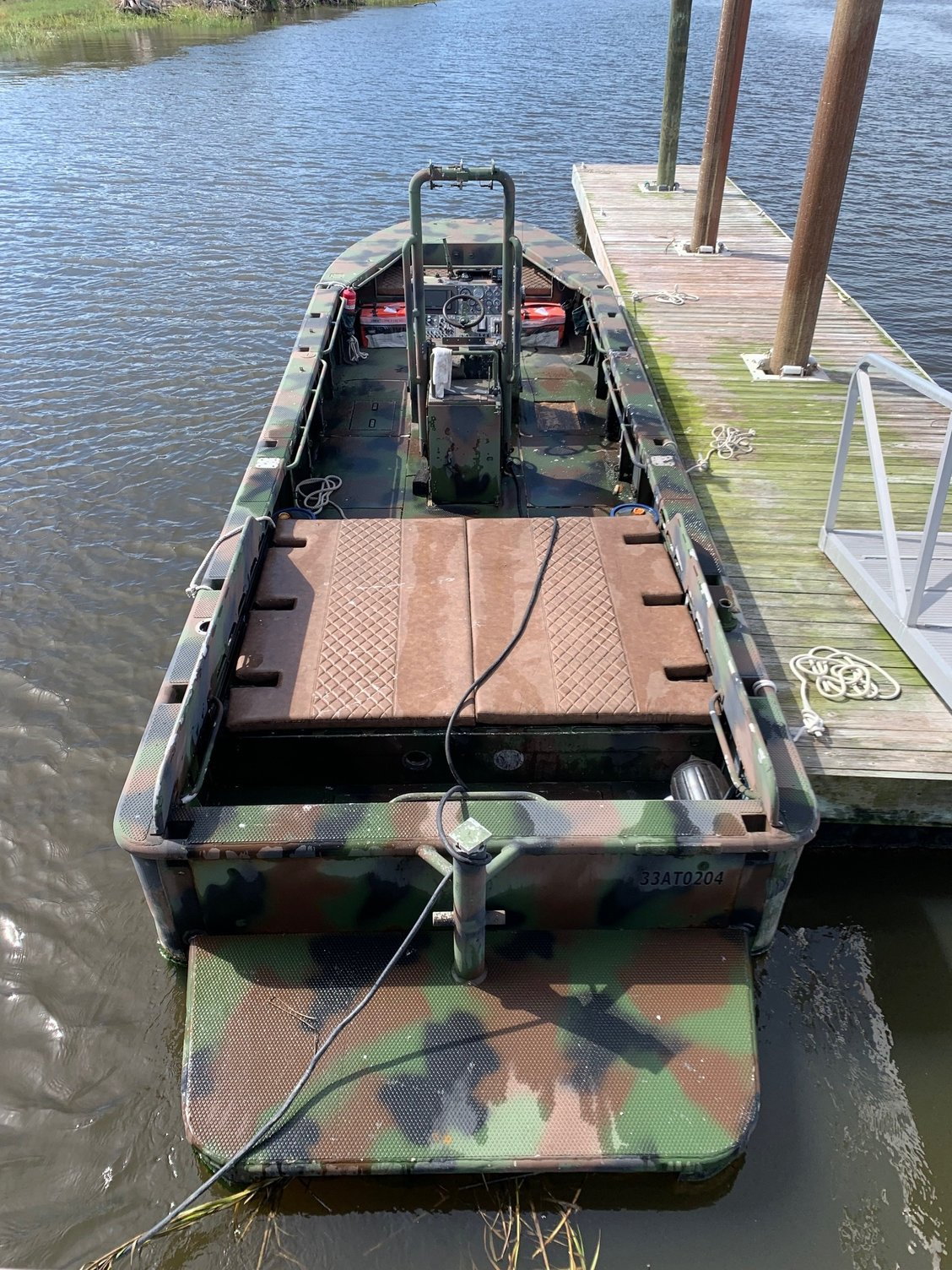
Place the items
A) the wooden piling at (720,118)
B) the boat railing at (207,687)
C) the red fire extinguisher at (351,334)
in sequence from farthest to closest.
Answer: the wooden piling at (720,118) < the red fire extinguisher at (351,334) < the boat railing at (207,687)

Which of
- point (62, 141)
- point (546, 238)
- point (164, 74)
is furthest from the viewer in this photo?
point (164, 74)

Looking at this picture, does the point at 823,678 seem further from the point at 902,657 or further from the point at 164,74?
the point at 164,74

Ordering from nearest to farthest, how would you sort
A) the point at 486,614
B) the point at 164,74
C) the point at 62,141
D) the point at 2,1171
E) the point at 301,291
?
the point at 2,1171 → the point at 486,614 → the point at 301,291 → the point at 62,141 → the point at 164,74

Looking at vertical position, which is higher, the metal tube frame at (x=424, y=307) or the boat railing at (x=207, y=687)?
the metal tube frame at (x=424, y=307)

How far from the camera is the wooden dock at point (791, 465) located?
15.6ft

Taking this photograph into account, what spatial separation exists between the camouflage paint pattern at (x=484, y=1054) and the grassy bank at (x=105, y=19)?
3133 centimetres

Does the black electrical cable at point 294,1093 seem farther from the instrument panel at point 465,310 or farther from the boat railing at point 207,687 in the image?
the instrument panel at point 465,310

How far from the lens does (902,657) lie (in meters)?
5.33

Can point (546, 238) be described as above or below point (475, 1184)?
above

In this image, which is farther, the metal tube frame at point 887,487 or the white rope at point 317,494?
the white rope at point 317,494

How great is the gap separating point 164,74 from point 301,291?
16615mm

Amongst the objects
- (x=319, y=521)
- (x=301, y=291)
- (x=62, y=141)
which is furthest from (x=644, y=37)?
(x=319, y=521)

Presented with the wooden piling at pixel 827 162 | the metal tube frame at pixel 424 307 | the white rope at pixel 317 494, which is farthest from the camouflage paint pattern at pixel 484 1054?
the wooden piling at pixel 827 162

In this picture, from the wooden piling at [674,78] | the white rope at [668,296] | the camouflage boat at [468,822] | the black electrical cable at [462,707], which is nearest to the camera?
the black electrical cable at [462,707]
